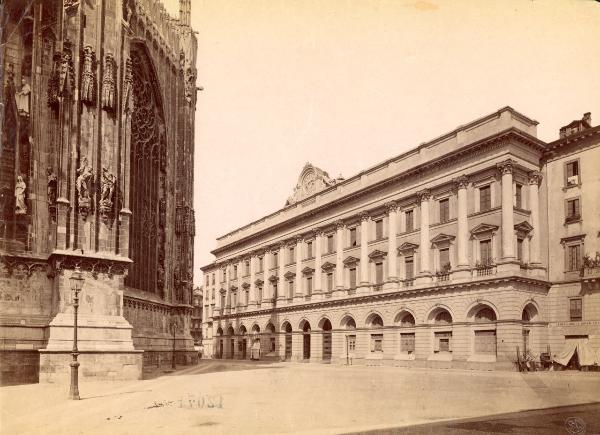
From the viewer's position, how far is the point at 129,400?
15.3 metres

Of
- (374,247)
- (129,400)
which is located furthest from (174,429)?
(374,247)

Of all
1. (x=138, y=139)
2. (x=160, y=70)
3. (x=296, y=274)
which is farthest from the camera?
(x=296, y=274)

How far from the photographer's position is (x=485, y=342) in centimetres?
3553

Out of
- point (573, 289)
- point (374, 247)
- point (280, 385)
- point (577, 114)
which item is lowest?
point (280, 385)

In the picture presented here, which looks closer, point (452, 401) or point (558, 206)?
point (452, 401)

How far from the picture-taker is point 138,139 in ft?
103

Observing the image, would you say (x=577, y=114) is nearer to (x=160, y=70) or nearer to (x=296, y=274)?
(x=160, y=70)

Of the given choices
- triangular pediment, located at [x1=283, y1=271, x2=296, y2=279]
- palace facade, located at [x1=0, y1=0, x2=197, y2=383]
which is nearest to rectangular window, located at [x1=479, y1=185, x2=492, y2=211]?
triangular pediment, located at [x1=283, y1=271, x2=296, y2=279]

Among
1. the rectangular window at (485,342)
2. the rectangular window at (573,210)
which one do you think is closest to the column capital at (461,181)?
the rectangular window at (573,210)

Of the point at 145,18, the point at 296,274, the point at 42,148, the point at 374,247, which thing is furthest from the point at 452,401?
the point at 296,274

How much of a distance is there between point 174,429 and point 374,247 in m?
36.3

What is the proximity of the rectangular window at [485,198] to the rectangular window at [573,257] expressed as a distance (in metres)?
5.28

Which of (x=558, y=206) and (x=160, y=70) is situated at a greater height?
(x=160, y=70)

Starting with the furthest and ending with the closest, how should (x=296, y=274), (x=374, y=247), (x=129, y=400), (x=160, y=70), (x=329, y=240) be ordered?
(x=296, y=274), (x=329, y=240), (x=374, y=247), (x=160, y=70), (x=129, y=400)
